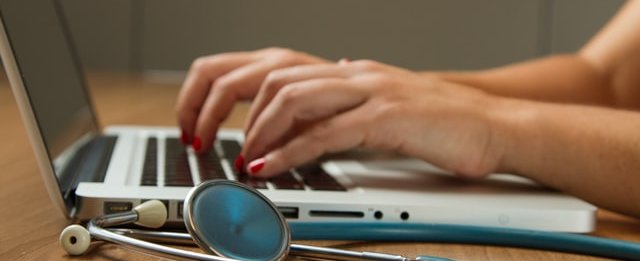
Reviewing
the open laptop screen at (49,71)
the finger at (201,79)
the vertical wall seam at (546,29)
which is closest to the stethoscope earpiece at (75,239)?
the open laptop screen at (49,71)

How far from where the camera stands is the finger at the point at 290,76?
77 cm

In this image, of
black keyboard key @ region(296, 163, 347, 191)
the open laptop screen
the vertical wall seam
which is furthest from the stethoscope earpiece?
the vertical wall seam

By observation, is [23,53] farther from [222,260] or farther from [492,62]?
[492,62]

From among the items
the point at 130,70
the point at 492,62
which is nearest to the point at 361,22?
the point at 492,62

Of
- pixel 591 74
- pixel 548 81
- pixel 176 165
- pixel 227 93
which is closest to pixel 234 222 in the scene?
pixel 176 165

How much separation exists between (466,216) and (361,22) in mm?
2589

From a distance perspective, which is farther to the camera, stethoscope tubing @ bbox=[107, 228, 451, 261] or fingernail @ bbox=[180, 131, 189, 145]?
fingernail @ bbox=[180, 131, 189, 145]

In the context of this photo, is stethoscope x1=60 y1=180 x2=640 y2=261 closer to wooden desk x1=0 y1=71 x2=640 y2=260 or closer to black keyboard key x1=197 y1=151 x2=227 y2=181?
wooden desk x1=0 y1=71 x2=640 y2=260

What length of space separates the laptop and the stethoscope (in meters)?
0.03

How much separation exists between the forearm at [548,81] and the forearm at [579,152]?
1.17 ft

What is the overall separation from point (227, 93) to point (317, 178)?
21cm

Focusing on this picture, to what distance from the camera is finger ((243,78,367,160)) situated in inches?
29.2

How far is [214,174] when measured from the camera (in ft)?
2.45

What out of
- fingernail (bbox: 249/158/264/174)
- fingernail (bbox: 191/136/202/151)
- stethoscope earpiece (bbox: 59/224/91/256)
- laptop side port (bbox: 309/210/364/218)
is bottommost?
fingernail (bbox: 191/136/202/151)
